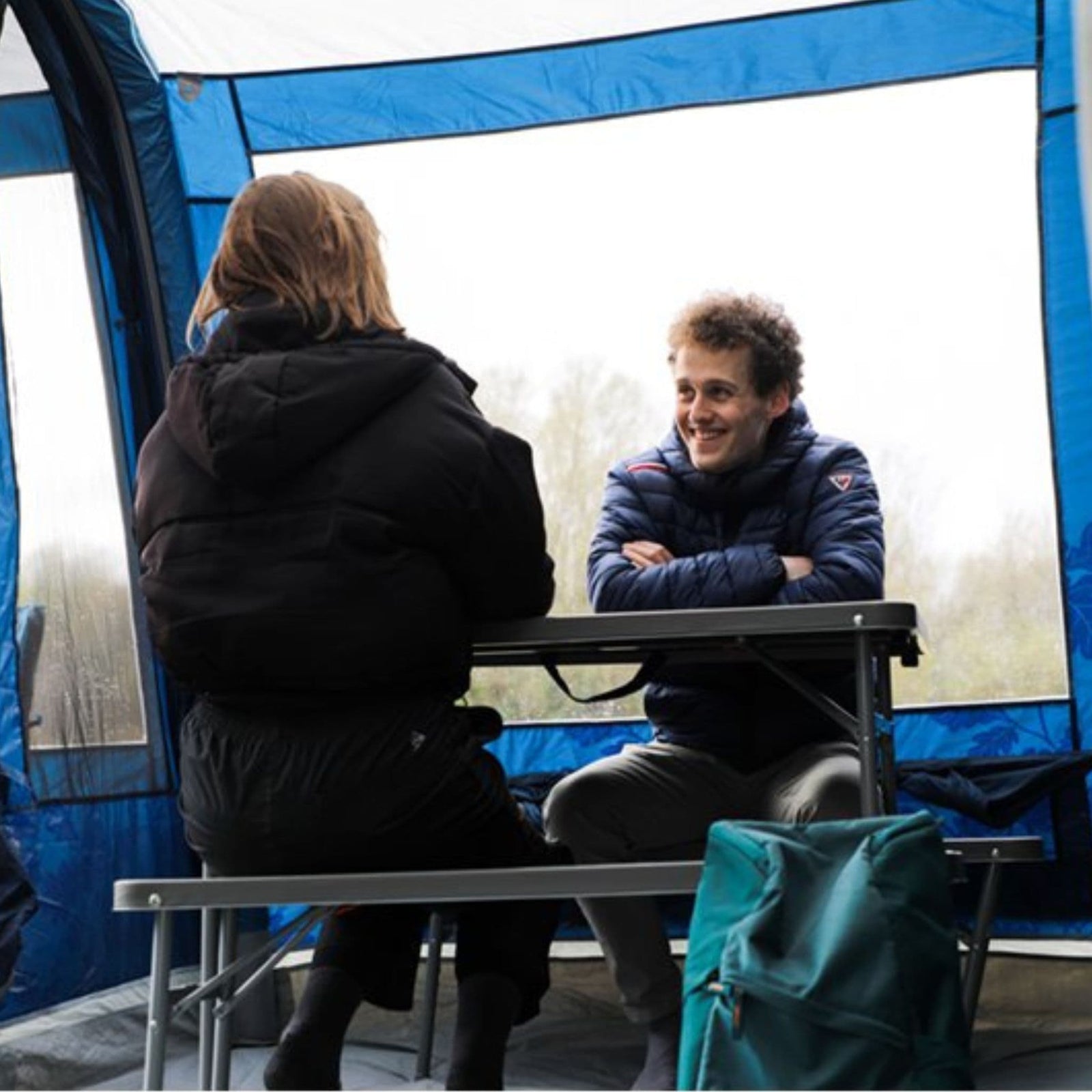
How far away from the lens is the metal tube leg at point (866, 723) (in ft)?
8.70

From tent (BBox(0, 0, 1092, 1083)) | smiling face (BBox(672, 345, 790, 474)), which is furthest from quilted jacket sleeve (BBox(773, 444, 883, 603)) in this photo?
tent (BBox(0, 0, 1092, 1083))

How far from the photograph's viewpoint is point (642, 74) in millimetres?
4293

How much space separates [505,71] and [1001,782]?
5.78 feet

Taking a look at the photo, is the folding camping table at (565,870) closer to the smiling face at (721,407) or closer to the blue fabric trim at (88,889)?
the smiling face at (721,407)

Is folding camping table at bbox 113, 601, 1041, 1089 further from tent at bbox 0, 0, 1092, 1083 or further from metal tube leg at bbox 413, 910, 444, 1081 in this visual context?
tent at bbox 0, 0, 1092, 1083

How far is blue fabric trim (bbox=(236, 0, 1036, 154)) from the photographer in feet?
13.6

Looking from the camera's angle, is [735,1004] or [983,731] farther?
[983,731]

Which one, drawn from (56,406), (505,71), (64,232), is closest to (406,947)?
(56,406)

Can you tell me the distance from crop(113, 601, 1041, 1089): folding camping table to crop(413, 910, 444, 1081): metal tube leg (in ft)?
2.42

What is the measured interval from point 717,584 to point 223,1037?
1.03 metres

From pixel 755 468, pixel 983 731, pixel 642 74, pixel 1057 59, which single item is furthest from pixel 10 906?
pixel 1057 59

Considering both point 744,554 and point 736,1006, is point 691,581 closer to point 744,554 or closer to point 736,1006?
point 744,554

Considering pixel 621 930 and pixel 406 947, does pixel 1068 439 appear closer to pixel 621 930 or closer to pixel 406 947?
pixel 621 930

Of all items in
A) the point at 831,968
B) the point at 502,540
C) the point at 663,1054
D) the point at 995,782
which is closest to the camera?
the point at 831,968
